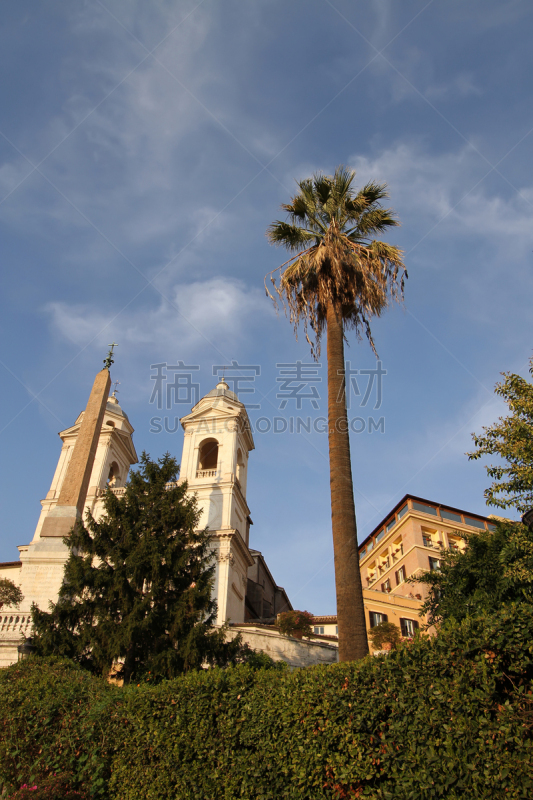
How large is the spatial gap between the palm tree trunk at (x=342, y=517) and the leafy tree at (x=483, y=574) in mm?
4119

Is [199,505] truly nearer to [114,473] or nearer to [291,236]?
[114,473]

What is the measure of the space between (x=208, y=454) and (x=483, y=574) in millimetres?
29518

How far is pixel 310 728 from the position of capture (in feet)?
28.8

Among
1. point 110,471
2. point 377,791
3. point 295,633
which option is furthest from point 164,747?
point 110,471

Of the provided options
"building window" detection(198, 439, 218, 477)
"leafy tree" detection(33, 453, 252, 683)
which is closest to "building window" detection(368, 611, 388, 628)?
"building window" detection(198, 439, 218, 477)

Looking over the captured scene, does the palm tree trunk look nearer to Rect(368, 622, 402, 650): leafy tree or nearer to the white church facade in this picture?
the white church facade

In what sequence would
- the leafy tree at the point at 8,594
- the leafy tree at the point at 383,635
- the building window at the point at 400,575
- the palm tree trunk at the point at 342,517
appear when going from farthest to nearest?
the building window at the point at 400,575, the leafy tree at the point at 8,594, the leafy tree at the point at 383,635, the palm tree trunk at the point at 342,517

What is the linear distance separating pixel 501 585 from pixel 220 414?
30.2 meters

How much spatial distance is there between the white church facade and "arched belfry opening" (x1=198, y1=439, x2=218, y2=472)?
0.08 m

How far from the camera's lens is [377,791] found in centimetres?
777

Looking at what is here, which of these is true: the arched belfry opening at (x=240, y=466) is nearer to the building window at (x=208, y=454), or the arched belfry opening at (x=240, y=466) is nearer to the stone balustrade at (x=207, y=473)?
the building window at (x=208, y=454)

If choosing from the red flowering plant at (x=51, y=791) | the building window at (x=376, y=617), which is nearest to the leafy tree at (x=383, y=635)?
the building window at (x=376, y=617)

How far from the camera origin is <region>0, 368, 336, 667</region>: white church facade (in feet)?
71.3

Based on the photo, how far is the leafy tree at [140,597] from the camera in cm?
1712
